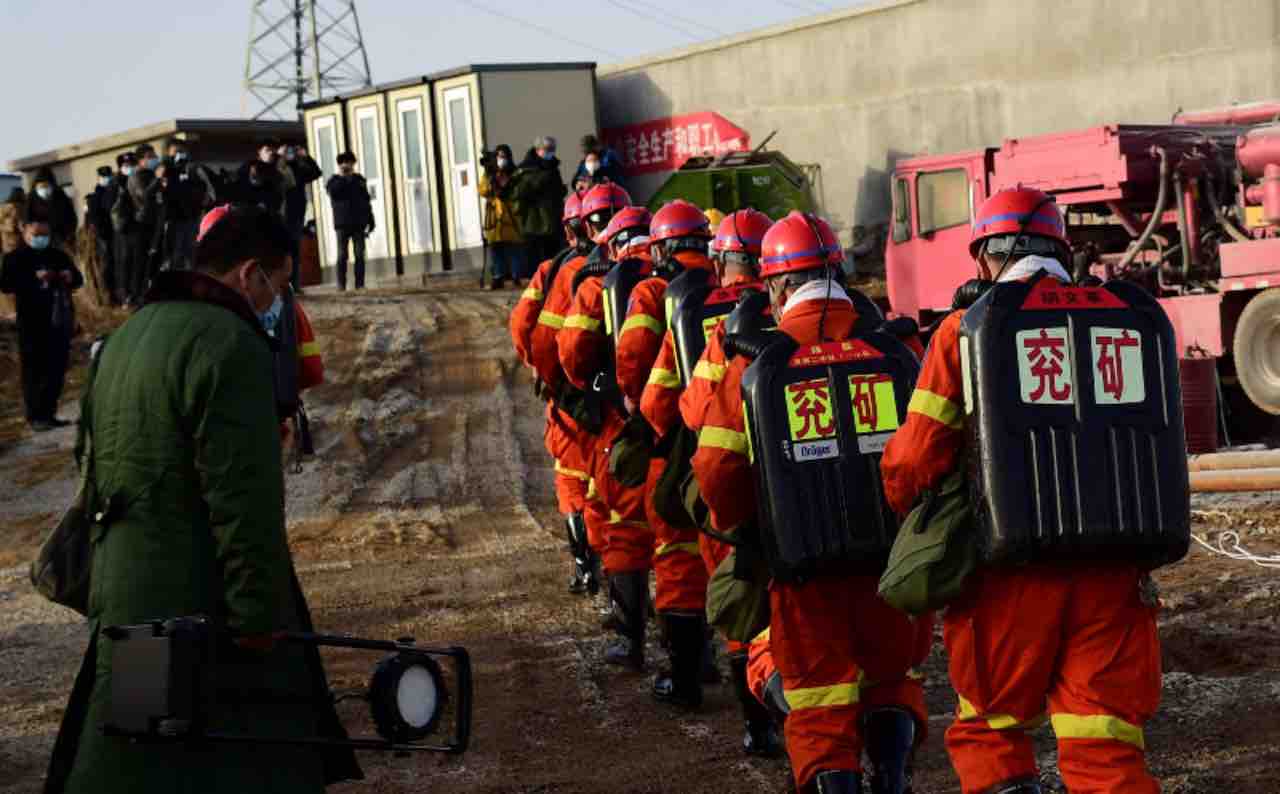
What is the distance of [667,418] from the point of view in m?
7.38

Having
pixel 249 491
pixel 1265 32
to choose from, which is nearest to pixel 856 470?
pixel 249 491

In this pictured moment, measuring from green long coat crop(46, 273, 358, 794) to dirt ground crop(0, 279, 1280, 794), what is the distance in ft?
9.04

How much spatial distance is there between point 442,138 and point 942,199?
11.3 m

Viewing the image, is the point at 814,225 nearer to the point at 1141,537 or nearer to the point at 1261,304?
the point at 1141,537

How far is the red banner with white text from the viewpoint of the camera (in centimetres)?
2952

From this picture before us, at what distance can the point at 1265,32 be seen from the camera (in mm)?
23859

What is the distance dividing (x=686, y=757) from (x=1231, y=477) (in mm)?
7334

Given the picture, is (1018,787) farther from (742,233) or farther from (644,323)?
(644,323)

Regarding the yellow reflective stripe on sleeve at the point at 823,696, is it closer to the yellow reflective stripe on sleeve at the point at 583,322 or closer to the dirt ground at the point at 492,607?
the dirt ground at the point at 492,607

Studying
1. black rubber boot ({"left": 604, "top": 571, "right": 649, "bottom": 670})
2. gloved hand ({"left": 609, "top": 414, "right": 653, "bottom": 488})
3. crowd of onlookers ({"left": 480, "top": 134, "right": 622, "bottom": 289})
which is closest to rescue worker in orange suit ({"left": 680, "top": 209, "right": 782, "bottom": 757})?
gloved hand ({"left": 609, "top": 414, "right": 653, "bottom": 488})

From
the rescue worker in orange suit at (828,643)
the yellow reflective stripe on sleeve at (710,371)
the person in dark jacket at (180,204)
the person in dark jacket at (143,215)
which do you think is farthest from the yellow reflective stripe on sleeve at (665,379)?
the person in dark jacket at (143,215)

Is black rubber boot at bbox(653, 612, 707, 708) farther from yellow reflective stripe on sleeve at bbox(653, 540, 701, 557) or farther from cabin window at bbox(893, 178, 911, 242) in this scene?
cabin window at bbox(893, 178, 911, 242)

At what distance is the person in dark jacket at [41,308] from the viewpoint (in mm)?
17172

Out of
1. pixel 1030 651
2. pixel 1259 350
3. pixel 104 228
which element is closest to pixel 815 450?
pixel 1030 651
